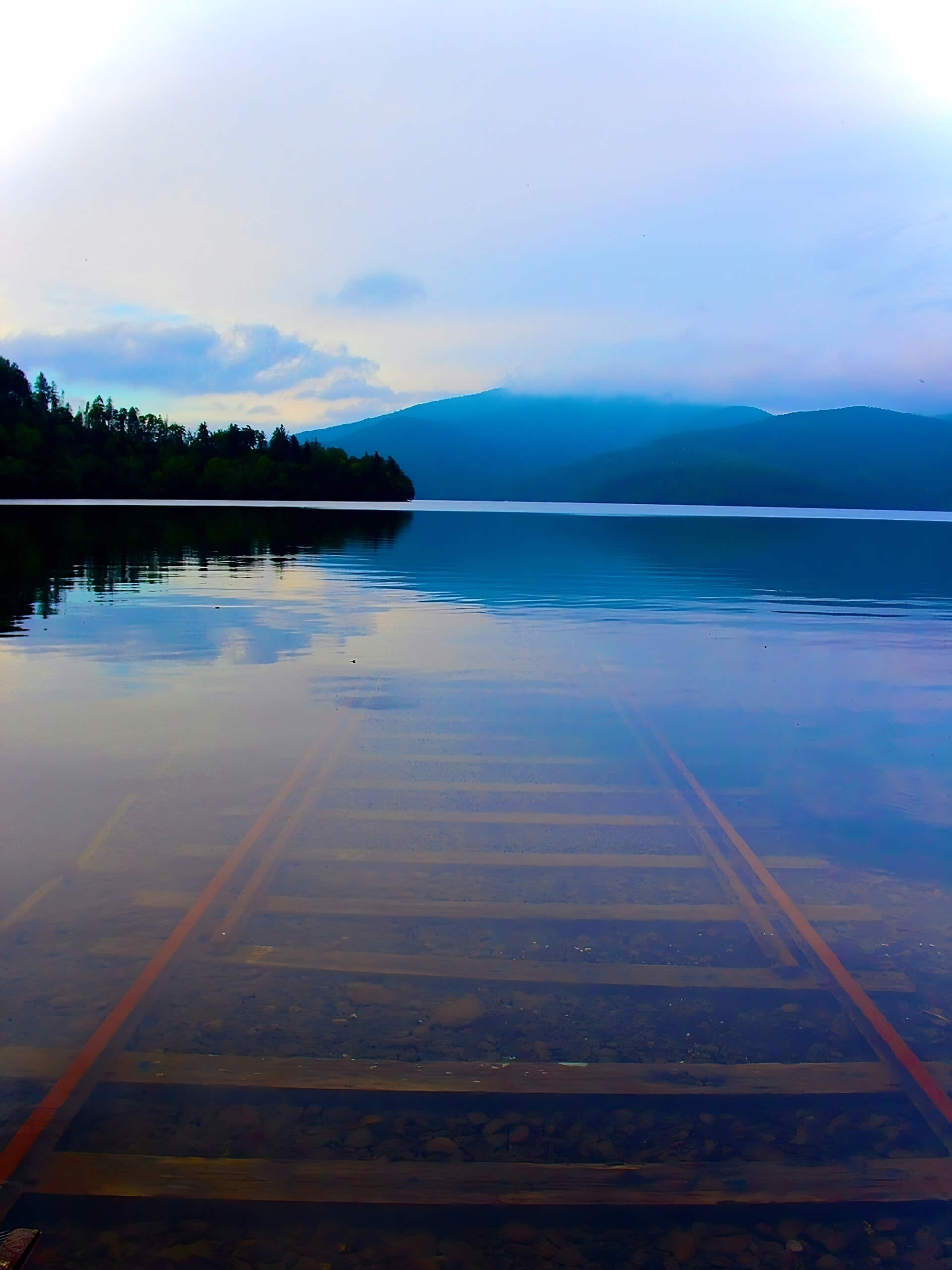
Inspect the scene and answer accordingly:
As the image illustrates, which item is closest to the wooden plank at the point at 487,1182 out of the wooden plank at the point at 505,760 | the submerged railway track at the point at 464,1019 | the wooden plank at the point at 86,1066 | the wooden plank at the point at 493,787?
the submerged railway track at the point at 464,1019

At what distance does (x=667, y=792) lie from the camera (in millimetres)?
11547

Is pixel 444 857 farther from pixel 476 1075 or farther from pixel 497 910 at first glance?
pixel 476 1075

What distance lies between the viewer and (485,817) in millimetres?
10406

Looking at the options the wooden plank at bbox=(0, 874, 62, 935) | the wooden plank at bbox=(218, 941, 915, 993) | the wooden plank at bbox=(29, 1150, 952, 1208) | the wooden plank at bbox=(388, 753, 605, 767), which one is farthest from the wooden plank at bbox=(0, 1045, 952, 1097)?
the wooden plank at bbox=(388, 753, 605, 767)

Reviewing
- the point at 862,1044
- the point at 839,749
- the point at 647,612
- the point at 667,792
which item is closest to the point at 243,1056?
the point at 862,1044

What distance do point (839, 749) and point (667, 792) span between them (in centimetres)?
355

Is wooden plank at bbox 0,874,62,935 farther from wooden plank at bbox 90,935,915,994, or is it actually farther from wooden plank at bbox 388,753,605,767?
wooden plank at bbox 388,753,605,767

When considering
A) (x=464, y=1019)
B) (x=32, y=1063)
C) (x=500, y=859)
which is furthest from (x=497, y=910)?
(x=32, y=1063)

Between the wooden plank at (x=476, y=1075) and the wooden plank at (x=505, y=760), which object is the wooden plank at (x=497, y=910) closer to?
the wooden plank at (x=476, y=1075)

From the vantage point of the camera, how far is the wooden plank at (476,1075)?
5.57m

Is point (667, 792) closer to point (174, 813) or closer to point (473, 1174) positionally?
point (174, 813)

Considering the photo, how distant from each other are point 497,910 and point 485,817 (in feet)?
7.90

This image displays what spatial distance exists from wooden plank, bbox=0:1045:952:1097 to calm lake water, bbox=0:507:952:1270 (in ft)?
0.24

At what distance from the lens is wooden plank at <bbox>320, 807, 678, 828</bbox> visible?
33.7 feet
